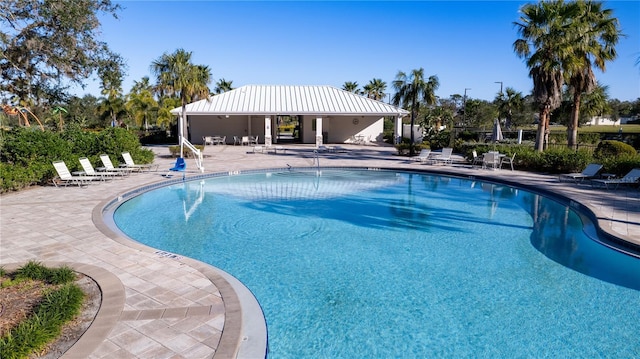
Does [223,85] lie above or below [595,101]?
above

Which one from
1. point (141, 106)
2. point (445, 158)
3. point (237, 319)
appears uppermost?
point (141, 106)

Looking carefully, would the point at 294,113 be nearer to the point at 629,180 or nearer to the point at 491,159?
the point at 491,159

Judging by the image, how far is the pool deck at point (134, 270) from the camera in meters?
4.07

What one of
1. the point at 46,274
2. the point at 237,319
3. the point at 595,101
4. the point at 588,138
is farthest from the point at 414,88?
the point at 46,274

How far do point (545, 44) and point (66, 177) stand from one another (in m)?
18.6

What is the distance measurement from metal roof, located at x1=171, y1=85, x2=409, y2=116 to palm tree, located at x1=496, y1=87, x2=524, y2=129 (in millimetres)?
18380

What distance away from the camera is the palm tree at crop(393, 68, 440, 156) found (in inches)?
982

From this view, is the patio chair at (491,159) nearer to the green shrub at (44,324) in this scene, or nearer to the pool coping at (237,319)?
the pool coping at (237,319)

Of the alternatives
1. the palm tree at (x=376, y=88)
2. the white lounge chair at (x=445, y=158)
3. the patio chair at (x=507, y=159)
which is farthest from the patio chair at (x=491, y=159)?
the palm tree at (x=376, y=88)

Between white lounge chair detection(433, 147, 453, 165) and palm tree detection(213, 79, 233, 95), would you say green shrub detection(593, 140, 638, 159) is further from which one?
palm tree detection(213, 79, 233, 95)

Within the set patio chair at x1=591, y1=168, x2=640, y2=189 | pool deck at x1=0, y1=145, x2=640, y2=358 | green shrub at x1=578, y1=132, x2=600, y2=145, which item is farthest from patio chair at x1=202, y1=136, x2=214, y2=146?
green shrub at x1=578, y1=132, x2=600, y2=145

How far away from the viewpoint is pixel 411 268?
7.22 meters

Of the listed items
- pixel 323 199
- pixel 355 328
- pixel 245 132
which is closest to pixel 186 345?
pixel 355 328

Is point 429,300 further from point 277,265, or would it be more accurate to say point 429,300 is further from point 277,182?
point 277,182
